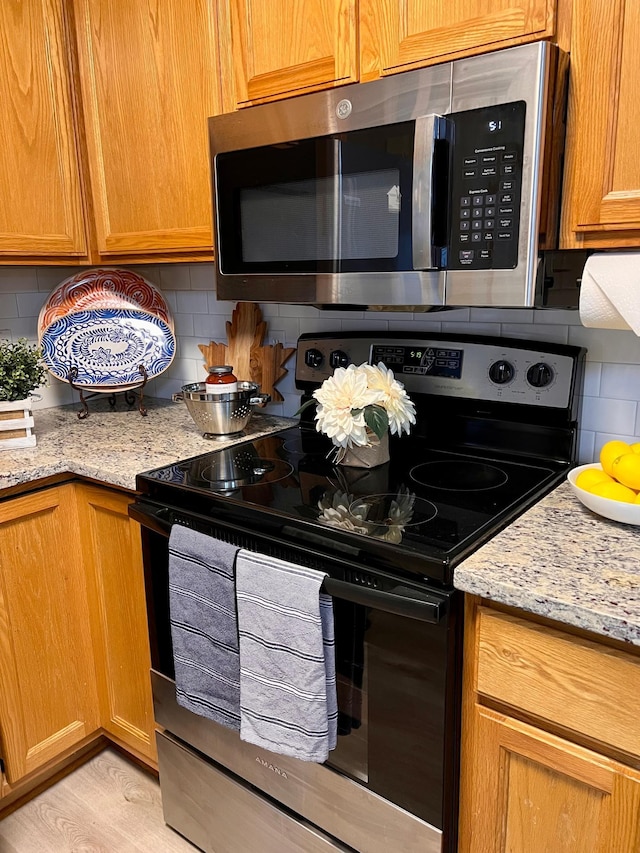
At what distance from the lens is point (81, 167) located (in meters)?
1.81

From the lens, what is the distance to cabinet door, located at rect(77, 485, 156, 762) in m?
1.57

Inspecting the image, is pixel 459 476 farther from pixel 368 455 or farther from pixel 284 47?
pixel 284 47

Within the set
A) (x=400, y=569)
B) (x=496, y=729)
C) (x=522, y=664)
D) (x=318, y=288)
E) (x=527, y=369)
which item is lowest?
(x=496, y=729)

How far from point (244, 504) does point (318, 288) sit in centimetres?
47

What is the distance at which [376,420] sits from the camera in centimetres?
135

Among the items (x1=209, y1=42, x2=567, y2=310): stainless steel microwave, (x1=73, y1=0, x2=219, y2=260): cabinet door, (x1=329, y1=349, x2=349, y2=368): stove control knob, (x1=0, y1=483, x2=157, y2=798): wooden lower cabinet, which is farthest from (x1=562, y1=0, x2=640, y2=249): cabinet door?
(x1=0, y1=483, x2=157, y2=798): wooden lower cabinet

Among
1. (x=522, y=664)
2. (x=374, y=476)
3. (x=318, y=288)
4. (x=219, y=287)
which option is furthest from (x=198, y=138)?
(x=522, y=664)

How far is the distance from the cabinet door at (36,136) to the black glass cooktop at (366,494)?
795mm

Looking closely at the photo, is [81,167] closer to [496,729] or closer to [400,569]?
[400,569]

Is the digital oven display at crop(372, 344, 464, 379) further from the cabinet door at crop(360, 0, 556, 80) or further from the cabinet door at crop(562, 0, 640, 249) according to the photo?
the cabinet door at crop(360, 0, 556, 80)

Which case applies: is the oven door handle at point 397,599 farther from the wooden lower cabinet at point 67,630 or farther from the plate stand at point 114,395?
the plate stand at point 114,395

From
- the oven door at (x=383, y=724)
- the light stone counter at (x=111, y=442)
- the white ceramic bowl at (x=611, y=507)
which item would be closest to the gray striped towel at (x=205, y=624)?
the oven door at (x=383, y=724)

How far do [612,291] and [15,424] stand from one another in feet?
4.57

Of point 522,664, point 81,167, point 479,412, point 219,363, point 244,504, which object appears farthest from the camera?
point 219,363
